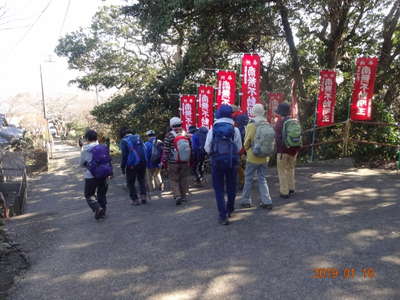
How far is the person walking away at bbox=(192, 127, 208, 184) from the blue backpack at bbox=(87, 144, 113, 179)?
107 inches

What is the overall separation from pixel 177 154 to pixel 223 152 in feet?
5.03

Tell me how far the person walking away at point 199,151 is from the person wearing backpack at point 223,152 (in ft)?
10.3

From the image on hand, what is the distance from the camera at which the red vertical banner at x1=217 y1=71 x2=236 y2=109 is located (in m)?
10.3

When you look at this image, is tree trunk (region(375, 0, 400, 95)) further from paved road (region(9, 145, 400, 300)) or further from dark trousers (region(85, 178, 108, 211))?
dark trousers (region(85, 178, 108, 211))

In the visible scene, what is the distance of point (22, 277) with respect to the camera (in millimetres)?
3596

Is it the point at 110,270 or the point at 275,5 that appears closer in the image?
the point at 110,270

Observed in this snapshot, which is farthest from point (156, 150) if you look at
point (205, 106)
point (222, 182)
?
point (205, 106)

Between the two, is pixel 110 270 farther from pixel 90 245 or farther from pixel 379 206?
pixel 379 206

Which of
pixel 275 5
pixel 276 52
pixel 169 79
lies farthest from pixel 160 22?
pixel 276 52

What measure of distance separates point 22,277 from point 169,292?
1805 mm
